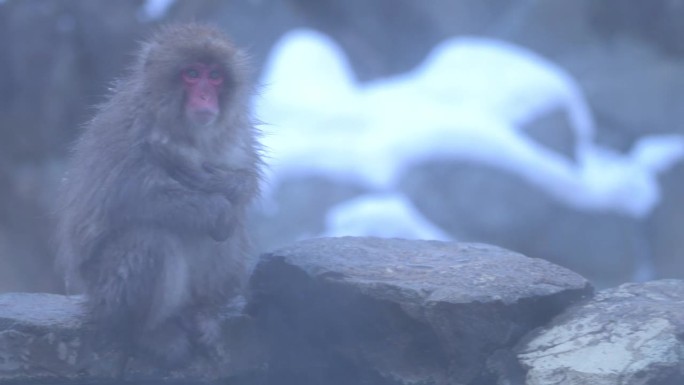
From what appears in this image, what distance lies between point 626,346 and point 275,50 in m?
6.39

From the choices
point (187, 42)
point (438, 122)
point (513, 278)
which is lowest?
point (513, 278)

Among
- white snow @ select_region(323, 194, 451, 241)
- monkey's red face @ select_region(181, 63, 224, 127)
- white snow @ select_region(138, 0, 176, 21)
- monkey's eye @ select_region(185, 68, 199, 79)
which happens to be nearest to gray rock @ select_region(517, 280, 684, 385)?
monkey's red face @ select_region(181, 63, 224, 127)

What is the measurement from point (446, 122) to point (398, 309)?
488 cm

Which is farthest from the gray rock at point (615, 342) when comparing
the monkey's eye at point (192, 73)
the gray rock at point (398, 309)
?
the monkey's eye at point (192, 73)

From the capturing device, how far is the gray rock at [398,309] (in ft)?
11.5

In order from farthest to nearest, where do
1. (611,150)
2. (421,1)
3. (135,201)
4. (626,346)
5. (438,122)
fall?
(421,1) → (611,150) → (438,122) → (135,201) → (626,346)

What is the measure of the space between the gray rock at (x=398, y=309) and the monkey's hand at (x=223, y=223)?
26 cm

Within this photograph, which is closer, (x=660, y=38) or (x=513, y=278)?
(x=513, y=278)

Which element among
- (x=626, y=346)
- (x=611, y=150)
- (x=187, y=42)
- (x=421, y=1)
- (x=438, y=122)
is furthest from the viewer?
(x=421, y=1)

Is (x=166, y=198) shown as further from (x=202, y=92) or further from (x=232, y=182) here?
(x=202, y=92)

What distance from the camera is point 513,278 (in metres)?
3.66

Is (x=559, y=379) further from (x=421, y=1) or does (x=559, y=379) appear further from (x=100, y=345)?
(x=421, y=1)

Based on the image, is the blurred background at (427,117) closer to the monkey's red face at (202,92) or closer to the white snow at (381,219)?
the white snow at (381,219)

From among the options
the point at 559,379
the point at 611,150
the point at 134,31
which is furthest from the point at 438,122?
the point at 559,379
